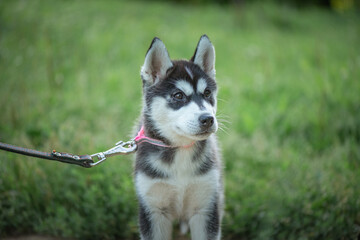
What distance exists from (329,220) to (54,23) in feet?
21.7

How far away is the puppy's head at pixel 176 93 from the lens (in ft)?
8.24

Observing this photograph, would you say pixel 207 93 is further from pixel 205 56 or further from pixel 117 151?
pixel 117 151

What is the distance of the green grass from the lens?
3393 millimetres

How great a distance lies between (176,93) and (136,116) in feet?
8.82

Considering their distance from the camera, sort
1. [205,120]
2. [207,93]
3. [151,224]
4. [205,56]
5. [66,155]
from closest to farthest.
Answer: [205,120], [66,155], [151,224], [207,93], [205,56]

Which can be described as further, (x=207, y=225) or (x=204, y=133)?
(x=207, y=225)

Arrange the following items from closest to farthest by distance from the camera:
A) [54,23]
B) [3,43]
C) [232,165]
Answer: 1. [232,165]
2. [3,43]
3. [54,23]

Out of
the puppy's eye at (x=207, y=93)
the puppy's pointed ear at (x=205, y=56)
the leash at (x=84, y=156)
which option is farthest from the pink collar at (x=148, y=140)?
the puppy's pointed ear at (x=205, y=56)

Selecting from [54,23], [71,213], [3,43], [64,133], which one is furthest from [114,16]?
[71,213]

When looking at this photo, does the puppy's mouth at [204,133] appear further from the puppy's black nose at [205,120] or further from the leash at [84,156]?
the leash at [84,156]

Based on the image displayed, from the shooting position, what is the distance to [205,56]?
296 centimetres

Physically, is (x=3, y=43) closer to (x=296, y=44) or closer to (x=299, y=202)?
(x=299, y=202)

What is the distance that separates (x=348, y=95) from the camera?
18.4 feet

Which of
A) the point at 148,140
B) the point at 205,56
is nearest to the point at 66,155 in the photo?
the point at 148,140
